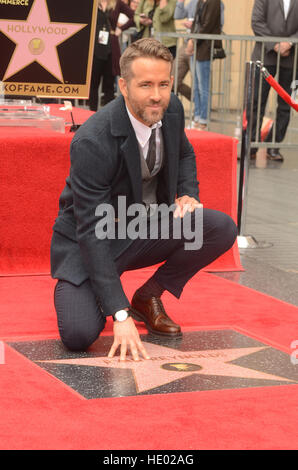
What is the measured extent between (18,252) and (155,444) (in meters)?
2.38

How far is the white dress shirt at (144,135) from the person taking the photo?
3.45 meters

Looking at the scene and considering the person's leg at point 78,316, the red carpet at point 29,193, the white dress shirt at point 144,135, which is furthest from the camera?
the red carpet at point 29,193

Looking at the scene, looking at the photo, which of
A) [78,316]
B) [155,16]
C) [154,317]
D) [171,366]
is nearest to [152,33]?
[155,16]

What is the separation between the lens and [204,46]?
9695mm

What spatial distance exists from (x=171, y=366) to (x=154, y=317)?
0.47 m

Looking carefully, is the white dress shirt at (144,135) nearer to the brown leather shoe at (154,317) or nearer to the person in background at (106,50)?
the brown leather shoe at (154,317)

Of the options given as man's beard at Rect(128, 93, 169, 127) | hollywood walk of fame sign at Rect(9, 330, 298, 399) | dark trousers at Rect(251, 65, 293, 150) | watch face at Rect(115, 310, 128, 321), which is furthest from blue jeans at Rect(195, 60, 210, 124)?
watch face at Rect(115, 310, 128, 321)

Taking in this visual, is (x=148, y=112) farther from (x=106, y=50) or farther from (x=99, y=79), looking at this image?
(x=99, y=79)

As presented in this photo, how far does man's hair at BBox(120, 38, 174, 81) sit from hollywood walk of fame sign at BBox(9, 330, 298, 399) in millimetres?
1043

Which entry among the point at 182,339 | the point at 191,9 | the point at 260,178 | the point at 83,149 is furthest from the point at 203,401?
the point at 191,9

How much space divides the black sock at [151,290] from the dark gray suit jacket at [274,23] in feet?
19.9

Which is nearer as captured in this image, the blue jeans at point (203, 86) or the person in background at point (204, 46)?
the person in background at point (204, 46)

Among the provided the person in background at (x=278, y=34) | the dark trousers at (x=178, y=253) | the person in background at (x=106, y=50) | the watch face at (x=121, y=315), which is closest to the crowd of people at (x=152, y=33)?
the person in background at (x=106, y=50)

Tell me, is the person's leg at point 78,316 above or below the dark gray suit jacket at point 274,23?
below
